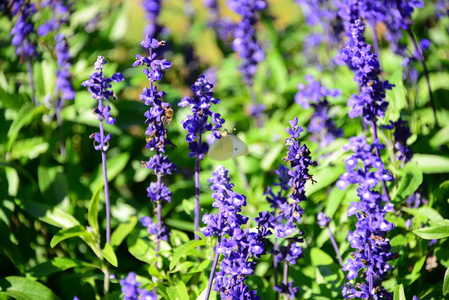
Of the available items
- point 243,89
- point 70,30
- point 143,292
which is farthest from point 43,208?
point 243,89

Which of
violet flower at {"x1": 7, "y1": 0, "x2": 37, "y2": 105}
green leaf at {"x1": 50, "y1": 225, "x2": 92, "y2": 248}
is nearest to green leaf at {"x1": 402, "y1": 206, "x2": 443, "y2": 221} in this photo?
green leaf at {"x1": 50, "y1": 225, "x2": 92, "y2": 248}

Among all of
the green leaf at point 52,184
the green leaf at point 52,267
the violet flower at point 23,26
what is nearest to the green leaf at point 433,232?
the green leaf at point 52,267

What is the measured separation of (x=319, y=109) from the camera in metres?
3.76

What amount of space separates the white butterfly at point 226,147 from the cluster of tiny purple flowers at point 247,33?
82.3 inches

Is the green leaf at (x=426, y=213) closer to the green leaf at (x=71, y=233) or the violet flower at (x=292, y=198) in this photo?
the violet flower at (x=292, y=198)

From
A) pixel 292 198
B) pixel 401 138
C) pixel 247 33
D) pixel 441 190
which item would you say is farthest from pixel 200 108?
pixel 247 33

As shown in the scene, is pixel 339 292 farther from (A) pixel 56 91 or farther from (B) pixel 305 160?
(A) pixel 56 91

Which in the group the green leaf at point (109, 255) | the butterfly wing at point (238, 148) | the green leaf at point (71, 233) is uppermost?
the butterfly wing at point (238, 148)

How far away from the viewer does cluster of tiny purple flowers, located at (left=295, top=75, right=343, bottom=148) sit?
3672 millimetres

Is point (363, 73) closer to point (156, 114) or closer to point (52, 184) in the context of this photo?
point (156, 114)

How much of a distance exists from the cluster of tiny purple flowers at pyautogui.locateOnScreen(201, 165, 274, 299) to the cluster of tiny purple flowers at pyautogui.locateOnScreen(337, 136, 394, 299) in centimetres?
47

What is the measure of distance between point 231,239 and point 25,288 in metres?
1.46

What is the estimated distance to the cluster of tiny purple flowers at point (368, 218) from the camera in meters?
2.17

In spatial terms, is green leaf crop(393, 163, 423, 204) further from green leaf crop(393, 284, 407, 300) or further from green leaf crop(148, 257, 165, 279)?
green leaf crop(148, 257, 165, 279)
